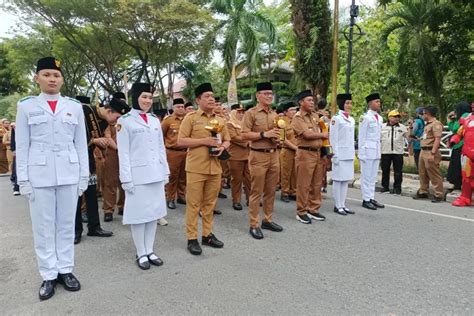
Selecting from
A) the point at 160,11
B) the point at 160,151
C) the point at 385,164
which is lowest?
the point at 385,164

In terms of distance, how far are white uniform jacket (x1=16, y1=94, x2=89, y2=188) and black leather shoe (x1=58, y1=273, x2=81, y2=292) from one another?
0.89 m

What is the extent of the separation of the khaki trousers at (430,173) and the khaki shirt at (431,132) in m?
0.19

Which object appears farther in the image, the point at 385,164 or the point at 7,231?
the point at 385,164

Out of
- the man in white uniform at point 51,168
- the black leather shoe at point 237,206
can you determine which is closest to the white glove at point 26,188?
the man in white uniform at point 51,168

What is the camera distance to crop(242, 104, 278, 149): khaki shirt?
511cm

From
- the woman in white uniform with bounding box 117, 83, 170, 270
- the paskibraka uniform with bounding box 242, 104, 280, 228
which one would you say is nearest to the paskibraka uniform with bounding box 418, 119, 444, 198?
the paskibraka uniform with bounding box 242, 104, 280, 228

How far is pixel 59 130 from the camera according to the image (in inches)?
134

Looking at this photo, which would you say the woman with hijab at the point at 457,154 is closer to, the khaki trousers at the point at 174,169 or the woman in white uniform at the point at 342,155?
the woman in white uniform at the point at 342,155

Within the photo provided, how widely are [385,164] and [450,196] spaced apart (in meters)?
1.45

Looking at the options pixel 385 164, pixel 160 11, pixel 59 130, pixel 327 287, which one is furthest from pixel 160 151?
pixel 160 11

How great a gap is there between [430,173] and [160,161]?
580cm

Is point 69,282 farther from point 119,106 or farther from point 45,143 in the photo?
point 119,106

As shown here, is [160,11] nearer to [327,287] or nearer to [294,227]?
[294,227]

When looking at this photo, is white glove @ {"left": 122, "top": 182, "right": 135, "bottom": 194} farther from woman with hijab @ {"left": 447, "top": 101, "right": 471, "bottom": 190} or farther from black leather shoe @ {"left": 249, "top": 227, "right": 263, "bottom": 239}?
woman with hijab @ {"left": 447, "top": 101, "right": 471, "bottom": 190}
